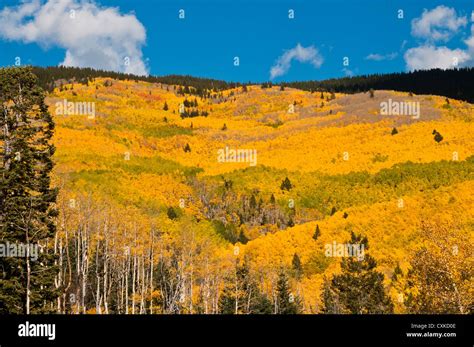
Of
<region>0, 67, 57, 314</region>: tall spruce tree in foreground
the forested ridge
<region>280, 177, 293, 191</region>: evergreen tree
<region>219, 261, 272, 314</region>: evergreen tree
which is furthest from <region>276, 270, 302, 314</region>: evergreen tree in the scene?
<region>280, 177, 293, 191</region>: evergreen tree

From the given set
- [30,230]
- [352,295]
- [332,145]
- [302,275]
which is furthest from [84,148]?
[30,230]

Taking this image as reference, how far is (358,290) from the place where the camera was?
169 feet

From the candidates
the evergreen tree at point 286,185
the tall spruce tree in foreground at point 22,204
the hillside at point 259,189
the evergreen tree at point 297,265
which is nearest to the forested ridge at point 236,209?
the tall spruce tree in foreground at point 22,204

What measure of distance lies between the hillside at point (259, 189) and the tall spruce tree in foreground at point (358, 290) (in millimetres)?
2317

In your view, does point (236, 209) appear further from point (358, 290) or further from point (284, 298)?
point (358, 290)

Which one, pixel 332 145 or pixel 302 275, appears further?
pixel 332 145

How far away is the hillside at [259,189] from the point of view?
56.7 meters

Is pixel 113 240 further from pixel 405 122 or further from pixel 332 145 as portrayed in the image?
pixel 405 122

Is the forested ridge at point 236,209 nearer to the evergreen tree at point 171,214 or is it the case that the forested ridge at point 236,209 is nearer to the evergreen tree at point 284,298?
the evergreen tree at point 284,298

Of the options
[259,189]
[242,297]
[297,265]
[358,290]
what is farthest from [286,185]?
[358,290]

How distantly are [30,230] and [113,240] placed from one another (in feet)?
76.4

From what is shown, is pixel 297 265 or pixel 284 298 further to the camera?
pixel 297 265

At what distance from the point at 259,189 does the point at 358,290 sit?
62656 mm
